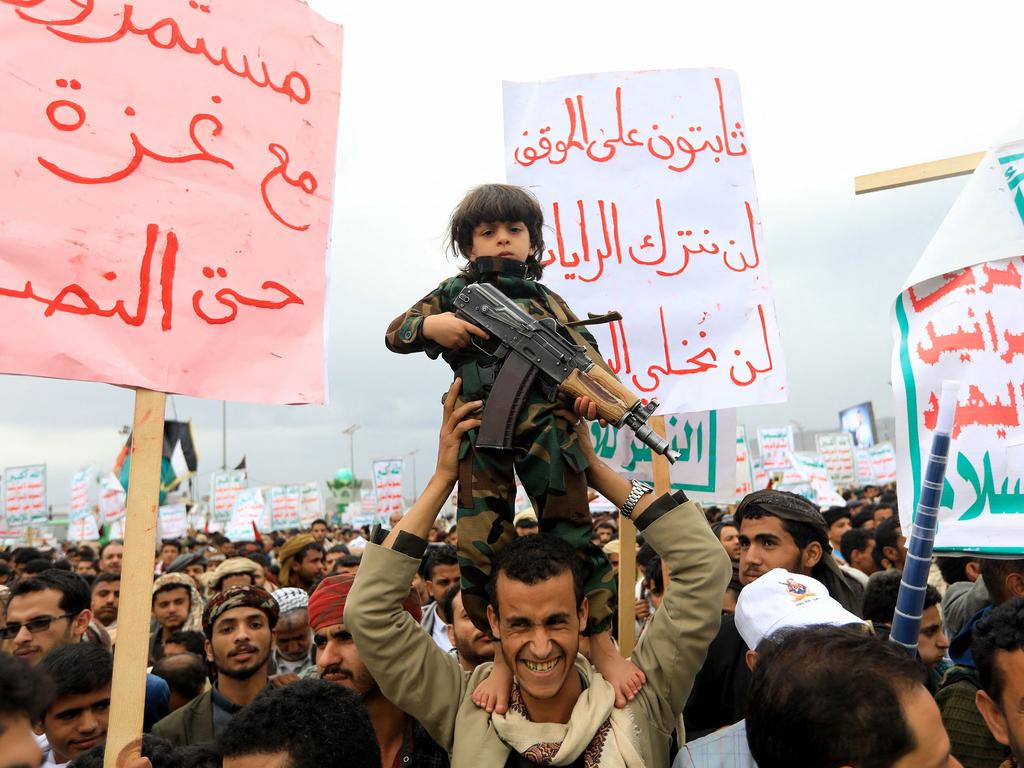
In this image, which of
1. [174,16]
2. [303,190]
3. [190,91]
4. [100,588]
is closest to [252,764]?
[303,190]

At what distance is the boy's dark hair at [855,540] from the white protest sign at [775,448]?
10.0 metres

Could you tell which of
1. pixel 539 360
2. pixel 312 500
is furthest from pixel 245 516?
pixel 539 360

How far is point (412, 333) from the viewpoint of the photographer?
2.59 metres

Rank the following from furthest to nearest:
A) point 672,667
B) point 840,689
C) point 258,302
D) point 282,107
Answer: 1. point 282,107
2. point 258,302
3. point 672,667
4. point 840,689

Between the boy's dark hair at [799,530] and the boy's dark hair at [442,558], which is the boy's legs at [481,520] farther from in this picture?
the boy's dark hair at [442,558]

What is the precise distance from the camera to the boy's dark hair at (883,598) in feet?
13.4

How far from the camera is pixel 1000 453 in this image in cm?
285

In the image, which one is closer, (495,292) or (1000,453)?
(495,292)

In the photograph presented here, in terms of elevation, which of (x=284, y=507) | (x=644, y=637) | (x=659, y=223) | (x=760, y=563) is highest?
(x=659, y=223)

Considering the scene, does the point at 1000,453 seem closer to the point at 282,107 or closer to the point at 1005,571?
the point at 1005,571

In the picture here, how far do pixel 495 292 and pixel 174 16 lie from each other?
139cm

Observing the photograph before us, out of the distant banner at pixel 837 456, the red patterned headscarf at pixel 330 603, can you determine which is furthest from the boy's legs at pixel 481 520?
the distant banner at pixel 837 456

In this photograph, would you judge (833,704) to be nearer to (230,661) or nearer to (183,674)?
(230,661)

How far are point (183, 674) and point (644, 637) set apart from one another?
8.90 feet
